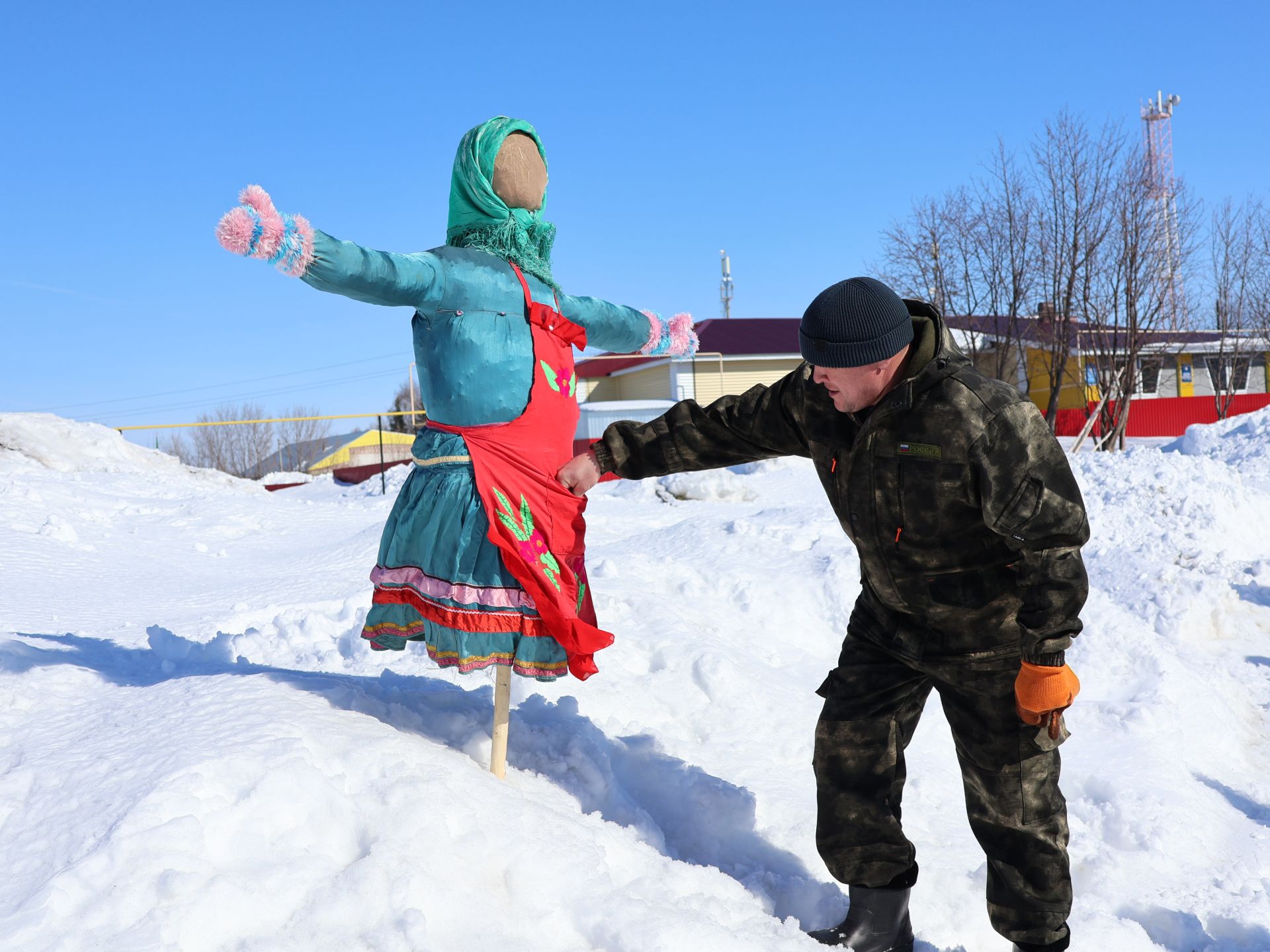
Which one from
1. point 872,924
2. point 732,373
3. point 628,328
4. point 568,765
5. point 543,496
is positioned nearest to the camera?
point 872,924

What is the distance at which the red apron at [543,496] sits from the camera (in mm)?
2564

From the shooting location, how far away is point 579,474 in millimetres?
2707

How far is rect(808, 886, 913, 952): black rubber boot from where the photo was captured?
2.44m

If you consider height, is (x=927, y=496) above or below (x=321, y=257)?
below

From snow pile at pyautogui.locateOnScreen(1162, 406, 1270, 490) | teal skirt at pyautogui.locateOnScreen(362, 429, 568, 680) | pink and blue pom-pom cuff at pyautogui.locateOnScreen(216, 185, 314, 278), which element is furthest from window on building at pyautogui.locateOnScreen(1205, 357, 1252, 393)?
pink and blue pom-pom cuff at pyautogui.locateOnScreen(216, 185, 314, 278)

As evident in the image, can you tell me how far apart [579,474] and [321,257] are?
0.90m

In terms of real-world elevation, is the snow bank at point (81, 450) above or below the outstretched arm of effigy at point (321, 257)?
below

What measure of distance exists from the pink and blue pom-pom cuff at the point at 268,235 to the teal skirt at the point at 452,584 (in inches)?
24.5

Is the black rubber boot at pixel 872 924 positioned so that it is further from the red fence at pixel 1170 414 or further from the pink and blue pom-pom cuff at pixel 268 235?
the red fence at pixel 1170 414

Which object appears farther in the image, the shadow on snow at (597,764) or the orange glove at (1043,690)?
the shadow on snow at (597,764)

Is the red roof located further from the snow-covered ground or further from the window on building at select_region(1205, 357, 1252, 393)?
the snow-covered ground

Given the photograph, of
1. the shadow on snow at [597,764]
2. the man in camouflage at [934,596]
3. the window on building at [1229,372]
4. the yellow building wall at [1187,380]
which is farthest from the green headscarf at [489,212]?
the yellow building wall at [1187,380]

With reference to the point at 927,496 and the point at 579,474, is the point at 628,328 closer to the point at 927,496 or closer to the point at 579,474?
the point at 579,474

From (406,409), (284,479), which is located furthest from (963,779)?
(406,409)
